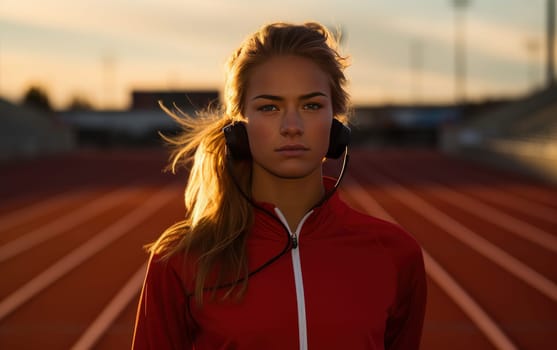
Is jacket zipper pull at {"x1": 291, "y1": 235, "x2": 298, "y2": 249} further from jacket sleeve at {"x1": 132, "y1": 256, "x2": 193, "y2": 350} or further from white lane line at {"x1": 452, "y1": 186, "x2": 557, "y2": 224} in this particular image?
white lane line at {"x1": 452, "y1": 186, "x2": 557, "y2": 224}

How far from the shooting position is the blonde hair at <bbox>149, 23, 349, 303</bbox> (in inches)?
85.4

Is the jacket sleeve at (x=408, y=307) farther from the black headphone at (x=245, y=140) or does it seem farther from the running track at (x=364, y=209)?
the running track at (x=364, y=209)

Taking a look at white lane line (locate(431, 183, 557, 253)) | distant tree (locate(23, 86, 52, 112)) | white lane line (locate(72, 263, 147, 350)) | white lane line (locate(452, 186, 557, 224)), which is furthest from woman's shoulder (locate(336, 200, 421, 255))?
distant tree (locate(23, 86, 52, 112))

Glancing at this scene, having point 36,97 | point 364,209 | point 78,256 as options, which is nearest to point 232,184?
point 78,256

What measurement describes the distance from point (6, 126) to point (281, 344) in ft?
131

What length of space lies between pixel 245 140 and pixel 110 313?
565cm

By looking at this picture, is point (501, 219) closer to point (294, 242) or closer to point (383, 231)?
point (383, 231)

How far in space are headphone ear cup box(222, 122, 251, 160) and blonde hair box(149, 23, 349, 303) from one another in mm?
48

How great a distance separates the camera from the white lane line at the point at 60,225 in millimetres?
11703

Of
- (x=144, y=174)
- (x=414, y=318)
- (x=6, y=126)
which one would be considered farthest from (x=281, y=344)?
(x=6, y=126)

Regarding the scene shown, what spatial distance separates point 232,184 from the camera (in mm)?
2330

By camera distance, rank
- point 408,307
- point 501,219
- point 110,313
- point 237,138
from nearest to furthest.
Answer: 1. point 237,138
2. point 408,307
3. point 110,313
4. point 501,219

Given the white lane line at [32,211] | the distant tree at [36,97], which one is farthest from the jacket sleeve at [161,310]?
the distant tree at [36,97]

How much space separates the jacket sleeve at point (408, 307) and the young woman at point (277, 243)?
3cm
